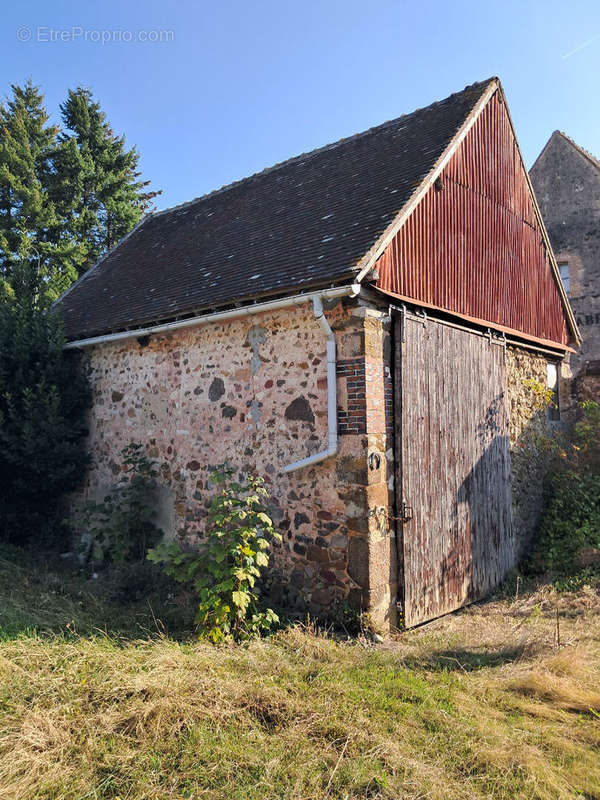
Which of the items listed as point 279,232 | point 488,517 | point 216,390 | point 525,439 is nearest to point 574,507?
point 525,439

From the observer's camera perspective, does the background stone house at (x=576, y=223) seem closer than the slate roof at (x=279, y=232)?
No

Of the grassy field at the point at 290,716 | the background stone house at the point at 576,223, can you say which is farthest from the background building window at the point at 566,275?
the grassy field at the point at 290,716

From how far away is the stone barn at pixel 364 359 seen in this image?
609 cm

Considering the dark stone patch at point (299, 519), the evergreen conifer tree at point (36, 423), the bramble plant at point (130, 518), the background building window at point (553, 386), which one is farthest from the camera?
the background building window at point (553, 386)

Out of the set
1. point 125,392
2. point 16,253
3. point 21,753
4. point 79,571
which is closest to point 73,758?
point 21,753

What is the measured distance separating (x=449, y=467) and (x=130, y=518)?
4.52 metres

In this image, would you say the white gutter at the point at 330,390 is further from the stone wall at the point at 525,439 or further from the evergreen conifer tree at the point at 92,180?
the evergreen conifer tree at the point at 92,180

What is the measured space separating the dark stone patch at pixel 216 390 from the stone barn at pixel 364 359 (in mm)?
34

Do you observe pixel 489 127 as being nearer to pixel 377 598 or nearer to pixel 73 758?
pixel 377 598

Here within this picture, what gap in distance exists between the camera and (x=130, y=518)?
7.90 m

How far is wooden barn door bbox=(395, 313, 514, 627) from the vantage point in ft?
20.9

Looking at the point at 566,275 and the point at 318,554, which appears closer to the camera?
the point at 318,554

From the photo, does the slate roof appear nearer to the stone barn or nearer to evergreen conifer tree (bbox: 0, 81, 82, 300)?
the stone barn

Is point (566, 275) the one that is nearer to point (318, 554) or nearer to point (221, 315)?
point (221, 315)
